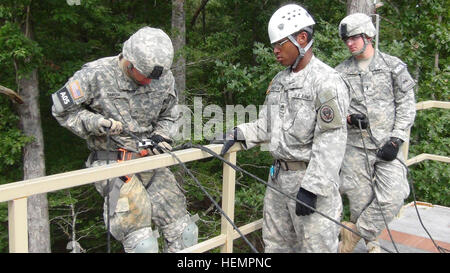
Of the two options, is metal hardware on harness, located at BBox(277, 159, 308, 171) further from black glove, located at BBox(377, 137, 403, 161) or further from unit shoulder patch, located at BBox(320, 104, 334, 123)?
black glove, located at BBox(377, 137, 403, 161)

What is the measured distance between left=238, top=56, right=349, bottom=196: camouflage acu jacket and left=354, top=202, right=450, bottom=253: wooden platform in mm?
1696

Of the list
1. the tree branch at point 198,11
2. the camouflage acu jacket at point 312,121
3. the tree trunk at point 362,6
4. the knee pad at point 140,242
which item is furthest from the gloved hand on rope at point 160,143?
the tree branch at point 198,11

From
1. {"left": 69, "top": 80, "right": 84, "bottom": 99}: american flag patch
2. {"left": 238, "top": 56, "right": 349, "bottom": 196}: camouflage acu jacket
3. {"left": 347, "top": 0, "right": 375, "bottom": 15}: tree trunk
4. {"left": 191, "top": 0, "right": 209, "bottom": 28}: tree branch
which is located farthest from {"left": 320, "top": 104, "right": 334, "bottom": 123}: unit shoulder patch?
{"left": 191, "top": 0, "right": 209, "bottom": 28}: tree branch

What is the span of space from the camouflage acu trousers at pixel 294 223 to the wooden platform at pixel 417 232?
4.16ft

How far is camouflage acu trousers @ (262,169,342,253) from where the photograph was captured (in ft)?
10.6

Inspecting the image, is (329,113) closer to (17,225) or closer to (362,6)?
(17,225)

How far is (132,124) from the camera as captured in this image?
11.5 feet

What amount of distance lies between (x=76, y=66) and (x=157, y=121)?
24.4 ft

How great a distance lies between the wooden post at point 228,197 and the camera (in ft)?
11.1

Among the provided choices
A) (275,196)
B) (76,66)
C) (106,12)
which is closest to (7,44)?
(76,66)

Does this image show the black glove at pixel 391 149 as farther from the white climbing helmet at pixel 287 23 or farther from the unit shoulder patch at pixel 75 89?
the unit shoulder patch at pixel 75 89

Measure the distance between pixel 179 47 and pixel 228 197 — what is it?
7545 mm

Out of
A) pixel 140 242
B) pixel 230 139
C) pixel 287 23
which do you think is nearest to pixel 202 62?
pixel 230 139

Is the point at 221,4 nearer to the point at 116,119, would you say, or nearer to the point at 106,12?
the point at 106,12
